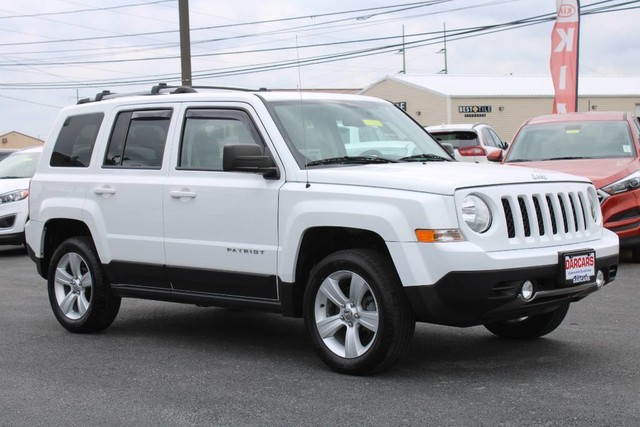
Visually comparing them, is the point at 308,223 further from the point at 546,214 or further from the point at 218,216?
the point at 546,214

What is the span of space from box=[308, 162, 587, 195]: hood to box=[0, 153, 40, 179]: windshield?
10439 mm

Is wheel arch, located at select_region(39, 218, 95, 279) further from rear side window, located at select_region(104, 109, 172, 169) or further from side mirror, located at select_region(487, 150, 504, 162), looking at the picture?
side mirror, located at select_region(487, 150, 504, 162)

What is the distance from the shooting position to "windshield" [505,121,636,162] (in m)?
11.7

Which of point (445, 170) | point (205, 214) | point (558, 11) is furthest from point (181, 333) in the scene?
point (558, 11)

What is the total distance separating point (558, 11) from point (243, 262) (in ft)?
54.4

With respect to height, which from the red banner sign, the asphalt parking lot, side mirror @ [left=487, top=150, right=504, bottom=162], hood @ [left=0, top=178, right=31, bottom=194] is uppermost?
the red banner sign

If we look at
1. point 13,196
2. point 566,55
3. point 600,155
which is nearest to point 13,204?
point 13,196

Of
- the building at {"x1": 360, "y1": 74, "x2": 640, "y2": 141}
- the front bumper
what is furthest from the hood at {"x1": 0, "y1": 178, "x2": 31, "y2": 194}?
the building at {"x1": 360, "y1": 74, "x2": 640, "y2": 141}

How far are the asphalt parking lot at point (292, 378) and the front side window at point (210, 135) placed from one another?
1.40 meters

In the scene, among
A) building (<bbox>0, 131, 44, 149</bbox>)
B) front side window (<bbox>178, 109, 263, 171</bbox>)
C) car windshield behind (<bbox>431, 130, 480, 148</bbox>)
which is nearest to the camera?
front side window (<bbox>178, 109, 263, 171</bbox>)

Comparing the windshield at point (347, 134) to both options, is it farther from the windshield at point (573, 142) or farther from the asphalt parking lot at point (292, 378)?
the windshield at point (573, 142)

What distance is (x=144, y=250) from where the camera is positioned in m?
7.00

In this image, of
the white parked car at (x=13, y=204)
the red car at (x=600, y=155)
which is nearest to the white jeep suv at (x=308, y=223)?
the red car at (x=600, y=155)

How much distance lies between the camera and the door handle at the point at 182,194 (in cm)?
662
